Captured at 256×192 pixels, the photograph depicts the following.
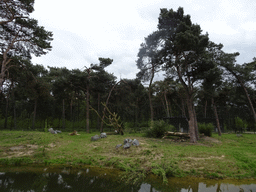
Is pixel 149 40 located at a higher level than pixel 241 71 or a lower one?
higher

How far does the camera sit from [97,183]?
14.9ft

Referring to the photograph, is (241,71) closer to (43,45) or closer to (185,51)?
(185,51)

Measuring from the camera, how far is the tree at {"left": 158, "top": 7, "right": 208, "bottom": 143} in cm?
1223

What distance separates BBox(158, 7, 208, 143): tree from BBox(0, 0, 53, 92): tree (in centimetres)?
1124

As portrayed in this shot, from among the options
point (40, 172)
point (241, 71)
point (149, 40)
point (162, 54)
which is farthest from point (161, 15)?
point (40, 172)

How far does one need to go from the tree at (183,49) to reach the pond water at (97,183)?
833 cm

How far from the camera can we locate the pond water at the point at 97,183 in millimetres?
4121

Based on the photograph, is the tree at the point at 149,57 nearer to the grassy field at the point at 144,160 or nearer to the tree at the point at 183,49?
the tree at the point at 183,49

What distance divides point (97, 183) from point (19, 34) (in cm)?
1459

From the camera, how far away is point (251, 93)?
2464 centimetres

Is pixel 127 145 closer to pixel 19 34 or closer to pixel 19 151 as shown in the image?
pixel 19 151

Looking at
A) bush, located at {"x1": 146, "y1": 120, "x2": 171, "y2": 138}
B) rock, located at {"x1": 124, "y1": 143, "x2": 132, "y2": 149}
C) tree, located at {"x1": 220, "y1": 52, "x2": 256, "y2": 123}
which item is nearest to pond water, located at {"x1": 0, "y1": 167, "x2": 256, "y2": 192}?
rock, located at {"x1": 124, "y1": 143, "x2": 132, "y2": 149}

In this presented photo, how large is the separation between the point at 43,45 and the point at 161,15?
1127 cm

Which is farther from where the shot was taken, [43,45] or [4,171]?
[43,45]
